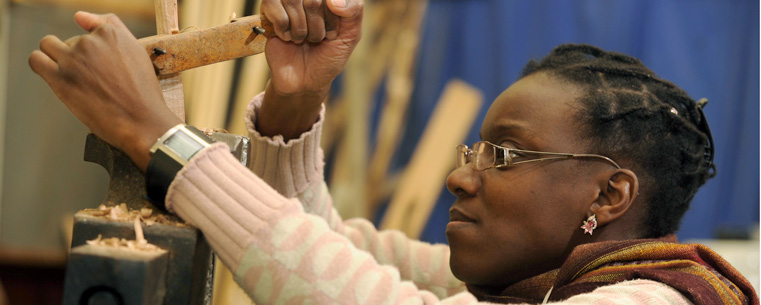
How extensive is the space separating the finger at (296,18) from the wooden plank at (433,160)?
2.50 m

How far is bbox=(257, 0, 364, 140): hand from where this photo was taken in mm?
1238

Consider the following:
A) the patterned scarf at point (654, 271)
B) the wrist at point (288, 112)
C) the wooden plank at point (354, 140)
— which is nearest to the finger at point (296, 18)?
the wrist at point (288, 112)

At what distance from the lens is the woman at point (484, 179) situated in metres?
1.05

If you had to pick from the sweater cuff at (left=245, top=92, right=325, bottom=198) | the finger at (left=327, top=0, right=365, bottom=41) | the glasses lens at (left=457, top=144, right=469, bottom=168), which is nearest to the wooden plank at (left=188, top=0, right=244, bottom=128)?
the sweater cuff at (left=245, top=92, right=325, bottom=198)

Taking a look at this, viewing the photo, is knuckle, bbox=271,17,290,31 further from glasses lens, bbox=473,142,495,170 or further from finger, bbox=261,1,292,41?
glasses lens, bbox=473,142,495,170

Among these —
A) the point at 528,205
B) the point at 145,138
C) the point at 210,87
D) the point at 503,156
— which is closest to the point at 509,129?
the point at 503,156

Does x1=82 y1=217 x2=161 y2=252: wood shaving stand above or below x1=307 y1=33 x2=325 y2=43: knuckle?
below

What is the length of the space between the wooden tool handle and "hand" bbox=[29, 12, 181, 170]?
97mm

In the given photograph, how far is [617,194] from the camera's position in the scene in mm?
1434

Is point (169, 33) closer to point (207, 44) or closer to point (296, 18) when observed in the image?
point (207, 44)

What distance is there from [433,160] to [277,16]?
2630 mm

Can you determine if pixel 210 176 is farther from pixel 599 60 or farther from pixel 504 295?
pixel 599 60

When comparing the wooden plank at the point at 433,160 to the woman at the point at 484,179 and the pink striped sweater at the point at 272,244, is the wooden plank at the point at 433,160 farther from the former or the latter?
the pink striped sweater at the point at 272,244

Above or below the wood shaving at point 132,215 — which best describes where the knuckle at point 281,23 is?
above
